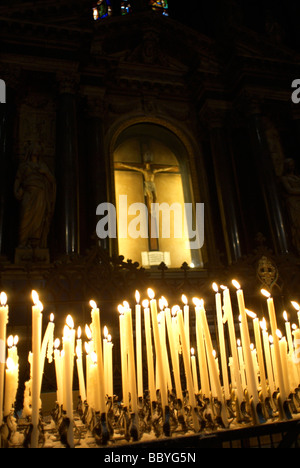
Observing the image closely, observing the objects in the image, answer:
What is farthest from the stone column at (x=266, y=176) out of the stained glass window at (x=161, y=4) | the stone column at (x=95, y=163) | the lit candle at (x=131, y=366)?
the lit candle at (x=131, y=366)

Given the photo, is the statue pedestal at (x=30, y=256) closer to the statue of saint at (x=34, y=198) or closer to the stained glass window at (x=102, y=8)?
the statue of saint at (x=34, y=198)

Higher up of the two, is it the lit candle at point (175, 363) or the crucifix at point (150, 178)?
the crucifix at point (150, 178)

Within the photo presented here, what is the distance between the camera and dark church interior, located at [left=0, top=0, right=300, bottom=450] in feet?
26.9

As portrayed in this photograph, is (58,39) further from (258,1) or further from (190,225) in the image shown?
(258,1)

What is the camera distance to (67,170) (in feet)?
28.8

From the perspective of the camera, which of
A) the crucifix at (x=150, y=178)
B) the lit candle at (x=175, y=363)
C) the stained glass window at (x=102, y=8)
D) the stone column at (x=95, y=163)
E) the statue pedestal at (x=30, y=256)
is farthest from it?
the stained glass window at (x=102, y=8)

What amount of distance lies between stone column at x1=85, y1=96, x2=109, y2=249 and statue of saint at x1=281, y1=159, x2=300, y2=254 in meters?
5.03

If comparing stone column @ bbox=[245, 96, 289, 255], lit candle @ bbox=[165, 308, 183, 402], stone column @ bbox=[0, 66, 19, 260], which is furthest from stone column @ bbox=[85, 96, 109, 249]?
lit candle @ bbox=[165, 308, 183, 402]

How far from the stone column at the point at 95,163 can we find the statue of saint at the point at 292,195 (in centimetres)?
503

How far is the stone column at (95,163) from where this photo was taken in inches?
356

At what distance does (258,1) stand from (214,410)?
1702 centimetres

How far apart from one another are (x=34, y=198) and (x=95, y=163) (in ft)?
6.75

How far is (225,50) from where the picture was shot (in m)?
11.5

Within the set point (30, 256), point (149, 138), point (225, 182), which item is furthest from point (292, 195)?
point (30, 256)
